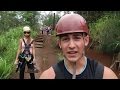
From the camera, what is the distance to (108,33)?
5633 mm

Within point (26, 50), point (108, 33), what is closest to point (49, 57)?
point (108, 33)

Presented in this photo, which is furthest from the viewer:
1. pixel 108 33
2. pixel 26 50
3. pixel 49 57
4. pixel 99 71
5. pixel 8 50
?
pixel 49 57

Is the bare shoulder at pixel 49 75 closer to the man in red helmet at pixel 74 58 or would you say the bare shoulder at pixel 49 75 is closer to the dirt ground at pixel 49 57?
the man in red helmet at pixel 74 58

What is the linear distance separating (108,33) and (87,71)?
4.45 meters

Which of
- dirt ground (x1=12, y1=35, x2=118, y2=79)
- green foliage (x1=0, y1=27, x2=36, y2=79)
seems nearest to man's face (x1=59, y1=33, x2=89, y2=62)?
green foliage (x1=0, y1=27, x2=36, y2=79)

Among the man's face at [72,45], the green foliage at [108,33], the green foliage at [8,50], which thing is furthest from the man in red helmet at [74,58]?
the green foliage at [108,33]

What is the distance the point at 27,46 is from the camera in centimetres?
278

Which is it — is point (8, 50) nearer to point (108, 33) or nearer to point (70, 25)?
point (108, 33)

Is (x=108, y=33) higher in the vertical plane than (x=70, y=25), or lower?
lower

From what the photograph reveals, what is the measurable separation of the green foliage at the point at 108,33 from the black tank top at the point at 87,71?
413cm

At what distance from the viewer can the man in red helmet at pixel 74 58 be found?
A: 4.09 feet

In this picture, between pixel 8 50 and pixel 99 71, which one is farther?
pixel 8 50
